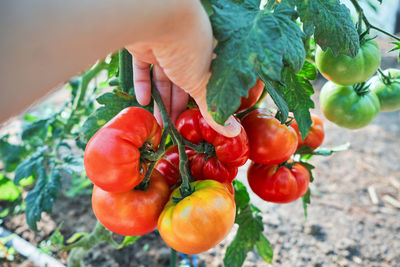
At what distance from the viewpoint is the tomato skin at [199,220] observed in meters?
0.53

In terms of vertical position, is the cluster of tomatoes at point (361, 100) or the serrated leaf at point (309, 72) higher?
the serrated leaf at point (309, 72)

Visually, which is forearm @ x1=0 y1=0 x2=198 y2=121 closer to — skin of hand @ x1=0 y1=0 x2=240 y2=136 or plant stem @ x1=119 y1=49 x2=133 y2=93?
skin of hand @ x1=0 y1=0 x2=240 y2=136

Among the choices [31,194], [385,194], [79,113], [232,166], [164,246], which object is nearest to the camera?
[232,166]

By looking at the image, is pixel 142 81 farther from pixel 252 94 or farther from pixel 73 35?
pixel 73 35

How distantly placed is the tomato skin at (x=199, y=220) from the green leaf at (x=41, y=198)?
1.99 feet

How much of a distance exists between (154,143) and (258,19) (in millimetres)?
294

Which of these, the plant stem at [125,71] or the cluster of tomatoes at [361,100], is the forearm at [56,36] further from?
the cluster of tomatoes at [361,100]

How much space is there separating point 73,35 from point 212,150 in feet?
1.29

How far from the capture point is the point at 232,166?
646 mm

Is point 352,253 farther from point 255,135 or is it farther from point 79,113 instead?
point 79,113

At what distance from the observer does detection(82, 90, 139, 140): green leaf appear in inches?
28.3

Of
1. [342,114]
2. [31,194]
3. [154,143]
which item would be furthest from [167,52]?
[31,194]

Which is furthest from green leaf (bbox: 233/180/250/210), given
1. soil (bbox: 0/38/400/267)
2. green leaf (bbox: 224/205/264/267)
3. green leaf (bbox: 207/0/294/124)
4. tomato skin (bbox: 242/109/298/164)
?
soil (bbox: 0/38/400/267)

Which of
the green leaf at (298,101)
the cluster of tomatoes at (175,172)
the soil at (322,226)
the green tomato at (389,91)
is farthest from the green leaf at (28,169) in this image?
the green tomato at (389,91)
